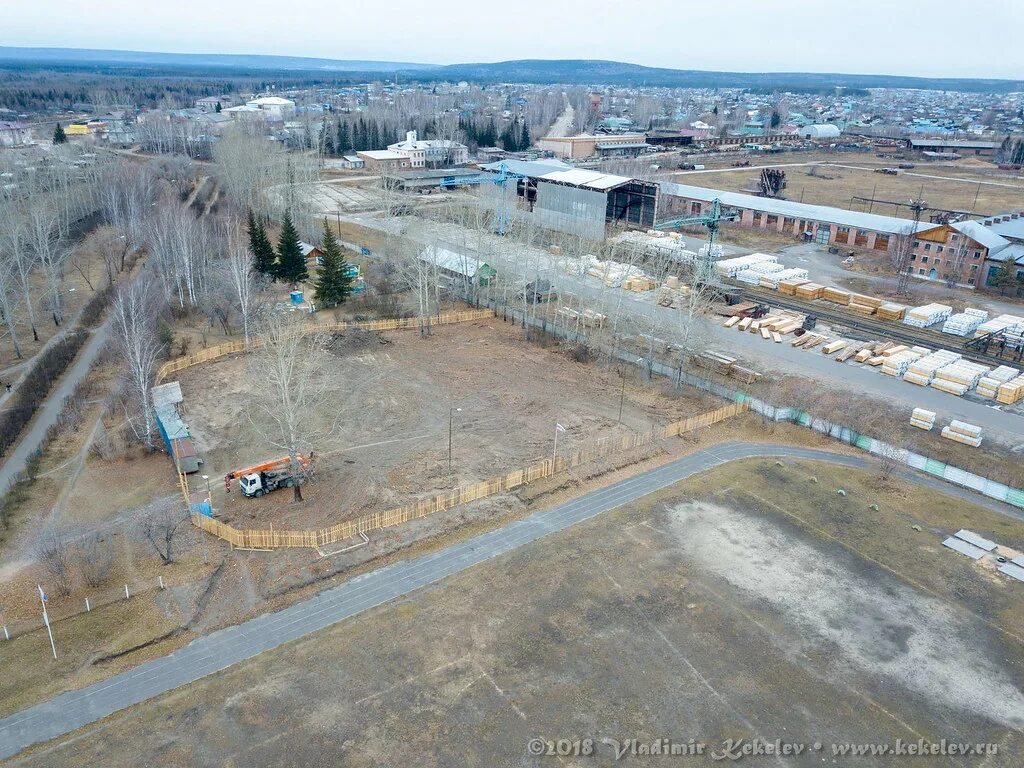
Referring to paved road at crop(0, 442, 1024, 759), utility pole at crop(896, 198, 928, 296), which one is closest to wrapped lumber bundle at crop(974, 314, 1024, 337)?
utility pole at crop(896, 198, 928, 296)

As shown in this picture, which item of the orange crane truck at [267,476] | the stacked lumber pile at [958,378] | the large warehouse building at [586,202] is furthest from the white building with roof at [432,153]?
the orange crane truck at [267,476]

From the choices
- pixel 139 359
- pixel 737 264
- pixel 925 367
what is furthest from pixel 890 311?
pixel 139 359

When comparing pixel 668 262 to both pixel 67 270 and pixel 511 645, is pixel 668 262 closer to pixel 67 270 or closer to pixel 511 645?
pixel 511 645

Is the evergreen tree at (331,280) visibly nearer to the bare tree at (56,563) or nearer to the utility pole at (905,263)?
the bare tree at (56,563)

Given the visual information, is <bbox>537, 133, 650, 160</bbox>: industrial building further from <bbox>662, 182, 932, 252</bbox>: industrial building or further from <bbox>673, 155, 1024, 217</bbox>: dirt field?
<bbox>662, 182, 932, 252</bbox>: industrial building

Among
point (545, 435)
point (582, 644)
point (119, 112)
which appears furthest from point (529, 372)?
point (119, 112)

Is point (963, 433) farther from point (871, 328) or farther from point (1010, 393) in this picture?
point (871, 328)
